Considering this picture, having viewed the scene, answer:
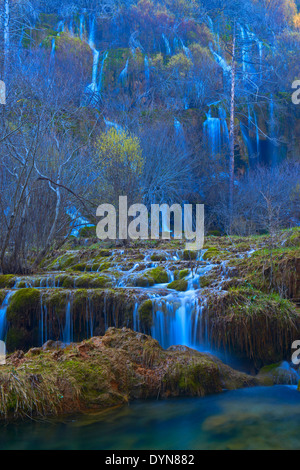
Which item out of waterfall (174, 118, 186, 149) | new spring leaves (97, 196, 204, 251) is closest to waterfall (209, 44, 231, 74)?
waterfall (174, 118, 186, 149)

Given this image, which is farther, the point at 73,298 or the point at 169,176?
the point at 169,176

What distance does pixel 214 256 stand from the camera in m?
12.7

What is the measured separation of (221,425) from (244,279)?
4.19m

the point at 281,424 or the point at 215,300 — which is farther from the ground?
the point at 215,300

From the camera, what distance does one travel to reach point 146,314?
816 centimetres

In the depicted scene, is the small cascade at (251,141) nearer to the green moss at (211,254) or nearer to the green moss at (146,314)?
the green moss at (211,254)

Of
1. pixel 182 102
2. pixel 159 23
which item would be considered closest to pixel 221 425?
pixel 182 102

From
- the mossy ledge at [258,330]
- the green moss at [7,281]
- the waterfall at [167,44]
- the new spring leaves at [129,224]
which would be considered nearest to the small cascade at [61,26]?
the waterfall at [167,44]

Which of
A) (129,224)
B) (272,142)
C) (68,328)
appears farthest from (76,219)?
(272,142)

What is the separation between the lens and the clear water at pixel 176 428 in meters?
4.45

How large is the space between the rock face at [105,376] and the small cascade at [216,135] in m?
25.2

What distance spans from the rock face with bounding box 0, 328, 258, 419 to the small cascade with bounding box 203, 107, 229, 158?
25237mm

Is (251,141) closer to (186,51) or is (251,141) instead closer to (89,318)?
(186,51)
